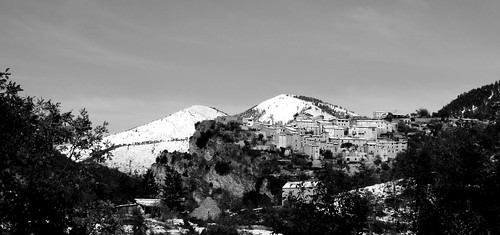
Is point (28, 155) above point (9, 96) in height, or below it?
below

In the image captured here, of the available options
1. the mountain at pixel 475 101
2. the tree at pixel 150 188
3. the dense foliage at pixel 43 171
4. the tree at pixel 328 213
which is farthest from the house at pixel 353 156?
the dense foliage at pixel 43 171

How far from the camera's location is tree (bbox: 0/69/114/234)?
10.5 metres

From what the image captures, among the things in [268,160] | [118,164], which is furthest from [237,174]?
[118,164]

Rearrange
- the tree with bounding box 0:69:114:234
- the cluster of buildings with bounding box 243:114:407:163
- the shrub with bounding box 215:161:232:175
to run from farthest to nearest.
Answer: the cluster of buildings with bounding box 243:114:407:163 → the shrub with bounding box 215:161:232:175 → the tree with bounding box 0:69:114:234

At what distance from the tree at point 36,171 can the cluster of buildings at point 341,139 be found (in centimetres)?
8571

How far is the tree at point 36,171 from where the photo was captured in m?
10.5

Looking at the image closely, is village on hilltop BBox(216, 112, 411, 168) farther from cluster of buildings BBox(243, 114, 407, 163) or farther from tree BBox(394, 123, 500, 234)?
tree BBox(394, 123, 500, 234)

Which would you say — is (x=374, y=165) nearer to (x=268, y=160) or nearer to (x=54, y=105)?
(x=268, y=160)

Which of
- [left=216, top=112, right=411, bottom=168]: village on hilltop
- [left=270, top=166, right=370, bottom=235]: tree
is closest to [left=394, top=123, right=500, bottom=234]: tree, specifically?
[left=270, top=166, right=370, bottom=235]: tree

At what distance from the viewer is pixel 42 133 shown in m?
11.8

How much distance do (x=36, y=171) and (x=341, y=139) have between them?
335ft

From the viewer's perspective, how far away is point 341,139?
110 metres

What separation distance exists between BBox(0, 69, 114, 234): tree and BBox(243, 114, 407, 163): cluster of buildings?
281ft

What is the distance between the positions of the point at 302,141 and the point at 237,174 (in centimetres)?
2514
